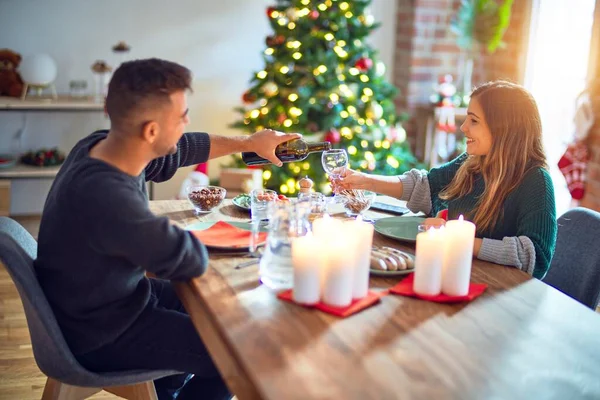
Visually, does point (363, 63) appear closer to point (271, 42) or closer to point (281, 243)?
point (271, 42)

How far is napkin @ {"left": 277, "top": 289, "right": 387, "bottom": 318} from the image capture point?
158 centimetres

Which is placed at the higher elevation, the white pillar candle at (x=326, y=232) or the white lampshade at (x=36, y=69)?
the white lampshade at (x=36, y=69)

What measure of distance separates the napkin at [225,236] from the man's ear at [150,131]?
0.35 meters

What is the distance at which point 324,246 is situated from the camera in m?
1.58

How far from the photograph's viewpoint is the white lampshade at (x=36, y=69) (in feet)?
14.7

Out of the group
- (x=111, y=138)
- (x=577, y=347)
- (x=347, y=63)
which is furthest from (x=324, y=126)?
(x=577, y=347)

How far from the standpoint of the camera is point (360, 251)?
5.27ft

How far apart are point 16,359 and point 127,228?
1555 millimetres

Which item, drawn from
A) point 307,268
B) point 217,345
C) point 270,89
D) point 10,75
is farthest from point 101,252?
point 10,75

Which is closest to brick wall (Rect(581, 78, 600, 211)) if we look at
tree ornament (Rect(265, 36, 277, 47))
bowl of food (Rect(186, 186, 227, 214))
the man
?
tree ornament (Rect(265, 36, 277, 47))

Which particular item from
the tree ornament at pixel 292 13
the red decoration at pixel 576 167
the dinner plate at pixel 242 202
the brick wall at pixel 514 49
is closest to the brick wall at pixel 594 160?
the red decoration at pixel 576 167

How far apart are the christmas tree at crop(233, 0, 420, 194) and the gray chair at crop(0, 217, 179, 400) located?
2.58 metres

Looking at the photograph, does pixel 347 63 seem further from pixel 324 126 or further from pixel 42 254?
pixel 42 254

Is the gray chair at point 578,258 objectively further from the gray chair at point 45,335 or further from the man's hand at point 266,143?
the gray chair at point 45,335
